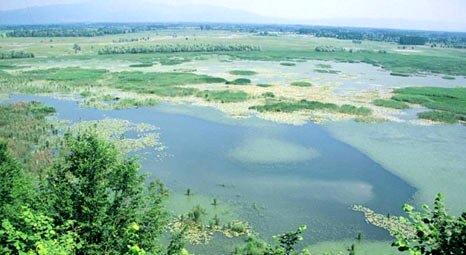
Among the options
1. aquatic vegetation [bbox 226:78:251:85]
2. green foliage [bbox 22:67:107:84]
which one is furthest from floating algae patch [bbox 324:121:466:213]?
green foliage [bbox 22:67:107:84]

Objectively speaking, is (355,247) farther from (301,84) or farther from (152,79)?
(152,79)

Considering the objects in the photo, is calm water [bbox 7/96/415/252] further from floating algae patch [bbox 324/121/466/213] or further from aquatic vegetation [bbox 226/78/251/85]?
aquatic vegetation [bbox 226/78/251/85]

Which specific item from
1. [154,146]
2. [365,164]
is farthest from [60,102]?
[365,164]

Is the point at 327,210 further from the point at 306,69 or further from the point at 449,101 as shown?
the point at 306,69

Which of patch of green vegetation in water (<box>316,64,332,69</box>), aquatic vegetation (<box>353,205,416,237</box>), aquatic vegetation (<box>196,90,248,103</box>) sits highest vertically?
patch of green vegetation in water (<box>316,64,332,69</box>)

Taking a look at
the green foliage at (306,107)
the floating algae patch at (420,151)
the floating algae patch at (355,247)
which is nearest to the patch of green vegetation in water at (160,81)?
the green foliage at (306,107)

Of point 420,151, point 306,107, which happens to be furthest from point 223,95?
point 420,151
